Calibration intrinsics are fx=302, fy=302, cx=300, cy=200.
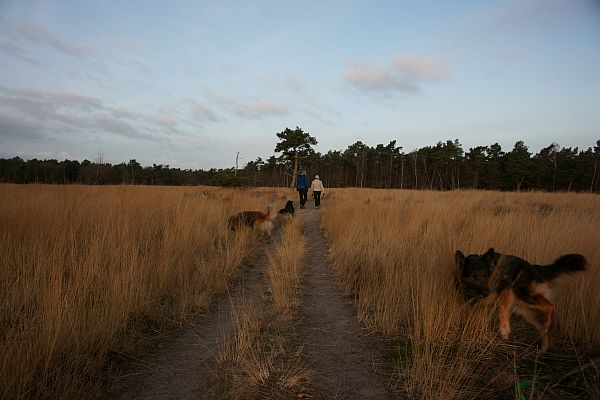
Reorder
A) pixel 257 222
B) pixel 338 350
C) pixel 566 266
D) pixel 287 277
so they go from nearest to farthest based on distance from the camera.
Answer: pixel 566 266, pixel 338 350, pixel 287 277, pixel 257 222

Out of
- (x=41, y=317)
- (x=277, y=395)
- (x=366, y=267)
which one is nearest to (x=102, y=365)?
(x=41, y=317)

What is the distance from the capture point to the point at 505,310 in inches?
110

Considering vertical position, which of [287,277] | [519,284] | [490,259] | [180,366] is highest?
[490,259]

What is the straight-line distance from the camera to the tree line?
35125 millimetres

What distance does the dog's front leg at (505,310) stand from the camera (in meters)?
2.77

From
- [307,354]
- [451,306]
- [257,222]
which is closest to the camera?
[307,354]

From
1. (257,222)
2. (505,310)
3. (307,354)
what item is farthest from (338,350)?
(257,222)

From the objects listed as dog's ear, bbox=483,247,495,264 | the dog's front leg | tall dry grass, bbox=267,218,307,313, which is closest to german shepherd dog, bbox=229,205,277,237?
tall dry grass, bbox=267,218,307,313

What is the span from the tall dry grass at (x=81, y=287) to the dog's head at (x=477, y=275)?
10.1 ft

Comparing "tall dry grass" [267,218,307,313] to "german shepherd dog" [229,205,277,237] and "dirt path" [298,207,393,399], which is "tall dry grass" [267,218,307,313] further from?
"german shepherd dog" [229,205,277,237]

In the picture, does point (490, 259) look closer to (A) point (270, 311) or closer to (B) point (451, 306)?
(B) point (451, 306)

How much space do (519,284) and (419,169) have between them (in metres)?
65.4

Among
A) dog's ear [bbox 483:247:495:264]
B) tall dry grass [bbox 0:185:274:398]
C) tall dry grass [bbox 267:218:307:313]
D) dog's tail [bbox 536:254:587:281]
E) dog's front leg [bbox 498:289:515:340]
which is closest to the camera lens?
tall dry grass [bbox 0:185:274:398]

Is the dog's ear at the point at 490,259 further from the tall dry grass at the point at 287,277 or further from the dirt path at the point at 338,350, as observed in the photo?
the tall dry grass at the point at 287,277
